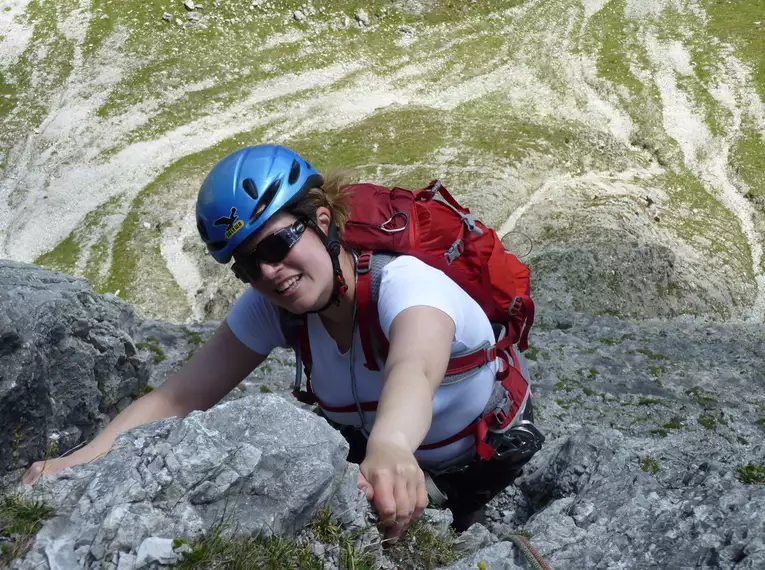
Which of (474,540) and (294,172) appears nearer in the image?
(474,540)

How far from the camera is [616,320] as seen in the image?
21.3 metres

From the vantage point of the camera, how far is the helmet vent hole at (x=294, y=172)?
6305mm

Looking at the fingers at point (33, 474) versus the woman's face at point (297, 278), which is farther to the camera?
the woman's face at point (297, 278)

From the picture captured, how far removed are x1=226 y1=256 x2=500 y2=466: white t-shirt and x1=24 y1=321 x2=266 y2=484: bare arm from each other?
0.19 meters

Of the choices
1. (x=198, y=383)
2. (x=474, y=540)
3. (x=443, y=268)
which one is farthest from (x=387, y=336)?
(x=198, y=383)

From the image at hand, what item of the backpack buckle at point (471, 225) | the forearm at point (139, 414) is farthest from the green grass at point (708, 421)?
the forearm at point (139, 414)

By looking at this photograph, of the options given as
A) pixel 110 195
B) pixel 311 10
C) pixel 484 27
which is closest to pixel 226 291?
pixel 110 195

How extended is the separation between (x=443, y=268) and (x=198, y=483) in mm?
2827

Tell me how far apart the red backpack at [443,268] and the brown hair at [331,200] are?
0.23 ft

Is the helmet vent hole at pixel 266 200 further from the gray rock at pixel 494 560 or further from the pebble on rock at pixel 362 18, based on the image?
the pebble on rock at pixel 362 18

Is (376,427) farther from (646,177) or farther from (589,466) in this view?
(646,177)

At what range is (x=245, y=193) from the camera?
613 cm

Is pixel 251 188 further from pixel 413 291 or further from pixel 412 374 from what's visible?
pixel 412 374

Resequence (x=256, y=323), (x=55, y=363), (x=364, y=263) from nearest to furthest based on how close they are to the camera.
→ 1. (x=364, y=263)
2. (x=256, y=323)
3. (x=55, y=363)
